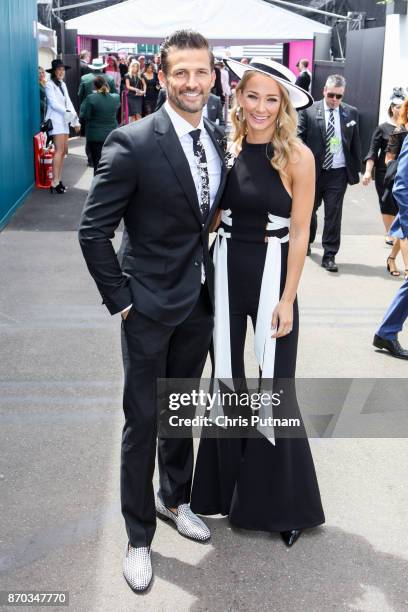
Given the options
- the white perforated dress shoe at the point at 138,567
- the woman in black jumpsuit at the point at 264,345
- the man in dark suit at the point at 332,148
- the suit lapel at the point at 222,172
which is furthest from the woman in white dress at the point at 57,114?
the white perforated dress shoe at the point at 138,567

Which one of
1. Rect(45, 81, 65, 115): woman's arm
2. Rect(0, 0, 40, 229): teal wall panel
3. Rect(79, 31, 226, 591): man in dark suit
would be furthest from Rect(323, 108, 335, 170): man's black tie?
Rect(45, 81, 65, 115): woman's arm

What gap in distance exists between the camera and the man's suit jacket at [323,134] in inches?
334

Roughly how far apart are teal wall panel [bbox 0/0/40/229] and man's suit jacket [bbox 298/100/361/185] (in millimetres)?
4034

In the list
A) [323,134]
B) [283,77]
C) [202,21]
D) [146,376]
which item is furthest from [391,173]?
[202,21]

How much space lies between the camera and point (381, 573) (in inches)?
133

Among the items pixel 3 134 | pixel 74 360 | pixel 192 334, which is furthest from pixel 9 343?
pixel 3 134

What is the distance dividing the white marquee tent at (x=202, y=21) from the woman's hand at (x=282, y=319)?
15.4 metres

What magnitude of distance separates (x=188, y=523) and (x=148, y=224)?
1.39 metres

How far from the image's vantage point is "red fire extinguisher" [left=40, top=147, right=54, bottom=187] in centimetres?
1297

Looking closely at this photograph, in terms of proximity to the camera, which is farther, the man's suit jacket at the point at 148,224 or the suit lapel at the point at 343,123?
the suit lapel at the point at 343,123

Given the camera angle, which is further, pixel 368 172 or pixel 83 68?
pixel 83 68

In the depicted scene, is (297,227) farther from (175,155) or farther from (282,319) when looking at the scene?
(175,155)

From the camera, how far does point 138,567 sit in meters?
3.27

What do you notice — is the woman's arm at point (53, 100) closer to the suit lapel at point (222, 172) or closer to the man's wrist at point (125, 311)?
the suit lapel at point (222, 172)
